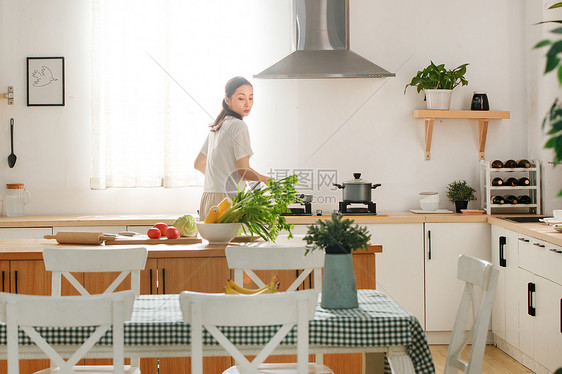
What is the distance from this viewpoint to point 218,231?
3021 millimetres

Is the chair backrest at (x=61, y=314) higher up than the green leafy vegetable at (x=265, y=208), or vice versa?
the green leafy vegetable at (x=265, y=208)

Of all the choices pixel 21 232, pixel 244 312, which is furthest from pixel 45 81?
pixel 244 312

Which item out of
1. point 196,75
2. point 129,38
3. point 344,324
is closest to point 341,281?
point 344,324

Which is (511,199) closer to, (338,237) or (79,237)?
(338,237)

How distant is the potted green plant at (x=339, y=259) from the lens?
80.7 inches

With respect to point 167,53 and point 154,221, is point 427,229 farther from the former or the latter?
point 167,53

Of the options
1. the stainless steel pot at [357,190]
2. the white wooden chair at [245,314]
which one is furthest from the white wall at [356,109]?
the white wooden chair at [245,314]

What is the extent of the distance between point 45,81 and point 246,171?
6.28 feet

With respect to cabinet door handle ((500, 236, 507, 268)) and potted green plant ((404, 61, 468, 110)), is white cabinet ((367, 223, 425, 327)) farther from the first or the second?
potted green plant ((404, 61, 468, 110))

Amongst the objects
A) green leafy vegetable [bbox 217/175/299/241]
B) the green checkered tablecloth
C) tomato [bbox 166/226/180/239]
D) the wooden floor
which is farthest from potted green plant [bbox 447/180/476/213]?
the green checkered tablecloth

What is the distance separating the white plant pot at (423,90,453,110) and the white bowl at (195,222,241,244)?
209 cm

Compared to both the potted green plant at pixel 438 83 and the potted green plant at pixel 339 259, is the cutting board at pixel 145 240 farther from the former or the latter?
the potted green plant at pixel 438 83

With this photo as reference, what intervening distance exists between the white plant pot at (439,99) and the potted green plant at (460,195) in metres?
0.55

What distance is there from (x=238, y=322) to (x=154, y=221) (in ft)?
8.83
